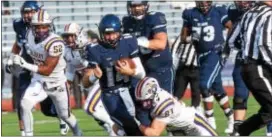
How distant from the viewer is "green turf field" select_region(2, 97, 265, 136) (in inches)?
444

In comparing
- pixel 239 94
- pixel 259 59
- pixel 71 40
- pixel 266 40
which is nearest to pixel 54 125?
pixel 71 40

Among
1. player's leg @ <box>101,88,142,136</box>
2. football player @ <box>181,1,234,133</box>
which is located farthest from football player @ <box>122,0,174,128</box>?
football player @ <box>181,1,234,133</box>

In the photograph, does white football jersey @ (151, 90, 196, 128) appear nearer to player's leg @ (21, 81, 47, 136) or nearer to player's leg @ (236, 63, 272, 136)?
player's leg @ (236, 63, 272, 136)

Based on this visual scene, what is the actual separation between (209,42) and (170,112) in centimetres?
359

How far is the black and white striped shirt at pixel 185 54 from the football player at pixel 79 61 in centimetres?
129

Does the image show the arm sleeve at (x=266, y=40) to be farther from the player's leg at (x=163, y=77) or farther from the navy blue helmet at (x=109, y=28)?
the player's leg at (x=163, y=77)

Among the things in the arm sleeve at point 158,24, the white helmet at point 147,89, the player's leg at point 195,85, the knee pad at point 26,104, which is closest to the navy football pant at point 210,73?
the player's leg at point 195,85

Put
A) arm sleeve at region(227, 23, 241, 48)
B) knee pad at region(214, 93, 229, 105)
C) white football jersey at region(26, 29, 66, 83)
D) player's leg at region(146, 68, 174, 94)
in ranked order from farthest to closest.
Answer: knee pad at region(214, 93, 229, 105) → white football jersey at region(26, 29, 66, 83) → player's leg at region(146, 68, 174, 94) → arm sleeve at region(227, 23, 241, 48)

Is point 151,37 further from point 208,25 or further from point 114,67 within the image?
point 208,25

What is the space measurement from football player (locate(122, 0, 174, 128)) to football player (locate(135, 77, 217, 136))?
4.58 feet

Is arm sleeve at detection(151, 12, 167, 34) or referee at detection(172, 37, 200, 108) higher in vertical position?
arm sleeve at detection(151, 12, 167, 34)

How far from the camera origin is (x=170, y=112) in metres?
7.95

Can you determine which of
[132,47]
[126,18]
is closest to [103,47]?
[132,47]

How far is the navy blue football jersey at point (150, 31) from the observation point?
983cm
